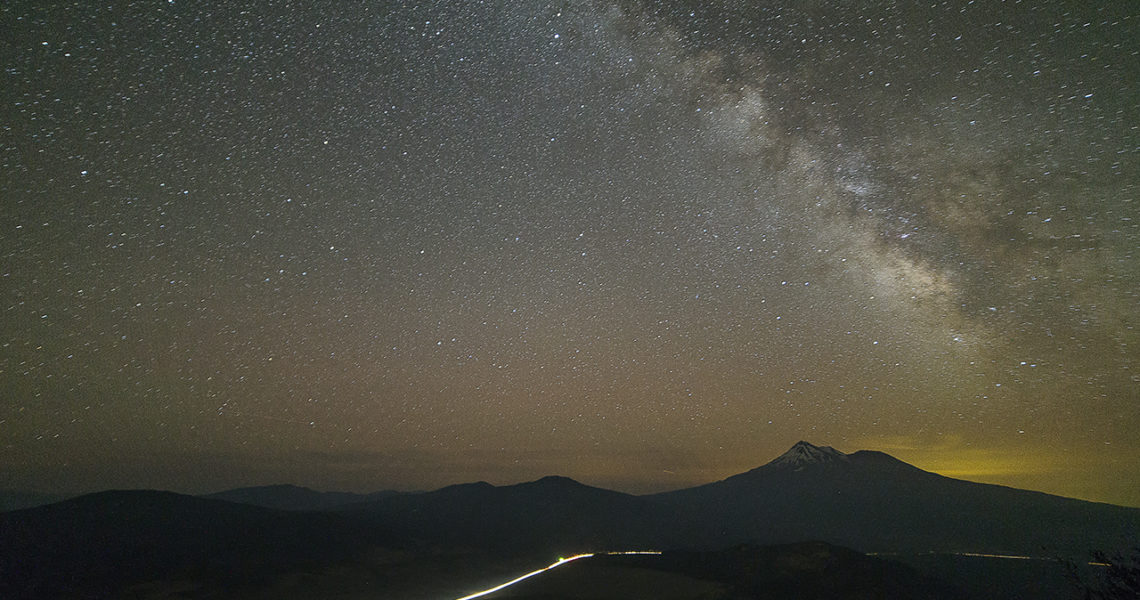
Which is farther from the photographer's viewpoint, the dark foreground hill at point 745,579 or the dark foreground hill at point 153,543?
the dark foreground hill at point 153,543

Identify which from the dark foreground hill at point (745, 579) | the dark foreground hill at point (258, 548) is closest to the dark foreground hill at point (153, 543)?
the dark foreground hill at point (258, 548)

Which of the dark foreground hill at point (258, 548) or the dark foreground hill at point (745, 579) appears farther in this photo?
the dark foreground hill at point (258, 548)

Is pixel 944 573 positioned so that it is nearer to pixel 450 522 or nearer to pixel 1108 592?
pixel 450 522

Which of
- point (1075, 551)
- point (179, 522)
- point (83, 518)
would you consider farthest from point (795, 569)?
point (1075, 551)

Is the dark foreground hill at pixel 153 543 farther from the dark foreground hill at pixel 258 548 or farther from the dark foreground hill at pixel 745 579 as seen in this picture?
the dark foreground hill at pixel 745 579

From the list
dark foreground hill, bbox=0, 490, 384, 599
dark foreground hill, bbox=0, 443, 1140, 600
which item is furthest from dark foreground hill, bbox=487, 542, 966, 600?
dark foreground hill, bbox=0, 490, 384, 599

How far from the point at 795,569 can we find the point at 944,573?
2813 inches

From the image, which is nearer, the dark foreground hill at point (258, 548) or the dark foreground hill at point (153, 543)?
the dark foreground hill at point (258, 548)

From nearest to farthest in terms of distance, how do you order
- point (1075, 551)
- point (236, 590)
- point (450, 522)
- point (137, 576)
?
1. point (236, 590)
2. point (137, 576)
3. point (450, 522)
4. point (1075, 551)

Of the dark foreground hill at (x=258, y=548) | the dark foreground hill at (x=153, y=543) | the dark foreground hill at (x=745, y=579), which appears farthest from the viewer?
the dark foreground hill at (x=153, y=543)

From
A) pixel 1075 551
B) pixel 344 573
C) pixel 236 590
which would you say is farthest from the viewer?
pixel 1075 551

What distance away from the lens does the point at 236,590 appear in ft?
239

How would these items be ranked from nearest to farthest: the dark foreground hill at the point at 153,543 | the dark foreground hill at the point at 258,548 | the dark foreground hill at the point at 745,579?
the dark foreground hill at the point at 745,579 < the dark foreground hill at the point at 258,548 < the dark foreground hill at the point at 153,543

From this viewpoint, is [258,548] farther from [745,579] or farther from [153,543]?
[745,579]
